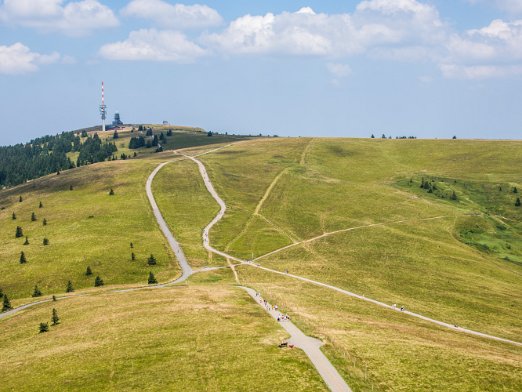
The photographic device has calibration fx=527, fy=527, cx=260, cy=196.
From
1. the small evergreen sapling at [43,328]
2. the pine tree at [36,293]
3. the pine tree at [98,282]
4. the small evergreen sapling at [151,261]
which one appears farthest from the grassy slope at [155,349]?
the small evergreen sapling at [151,261]

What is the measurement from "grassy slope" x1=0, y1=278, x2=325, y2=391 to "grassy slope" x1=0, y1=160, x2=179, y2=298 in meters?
28.5

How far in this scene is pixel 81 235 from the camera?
444 ft

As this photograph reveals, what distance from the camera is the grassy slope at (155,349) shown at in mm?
48719

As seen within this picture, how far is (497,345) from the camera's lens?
7056 centimetres

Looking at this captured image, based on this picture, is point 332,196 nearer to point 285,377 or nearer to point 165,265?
point 165,265

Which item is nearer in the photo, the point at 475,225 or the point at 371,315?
the point at 371,315

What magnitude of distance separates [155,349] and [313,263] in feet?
214

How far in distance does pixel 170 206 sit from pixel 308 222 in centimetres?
4357

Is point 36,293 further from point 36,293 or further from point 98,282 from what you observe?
point 98,282

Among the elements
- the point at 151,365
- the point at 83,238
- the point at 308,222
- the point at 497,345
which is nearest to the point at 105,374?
the point at 151,365

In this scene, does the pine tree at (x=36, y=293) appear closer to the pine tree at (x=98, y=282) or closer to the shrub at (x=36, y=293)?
the shrub at (x=36, y=293)

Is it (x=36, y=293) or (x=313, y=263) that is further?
(x=313, y=263)

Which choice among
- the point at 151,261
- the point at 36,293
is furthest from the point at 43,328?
the point at 151,261

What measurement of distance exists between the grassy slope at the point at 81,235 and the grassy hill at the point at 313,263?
498 mm
